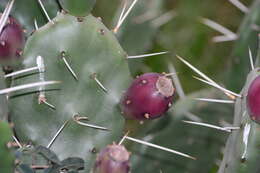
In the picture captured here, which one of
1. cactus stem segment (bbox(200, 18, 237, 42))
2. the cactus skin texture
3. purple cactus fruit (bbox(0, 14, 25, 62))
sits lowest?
cactus stem segment (bbox(200, 18, 237, 42))

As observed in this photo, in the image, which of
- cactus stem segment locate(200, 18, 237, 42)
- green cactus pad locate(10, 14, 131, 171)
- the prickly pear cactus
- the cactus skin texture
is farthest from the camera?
cactus stem segment locate(200, 18, 237, 42)

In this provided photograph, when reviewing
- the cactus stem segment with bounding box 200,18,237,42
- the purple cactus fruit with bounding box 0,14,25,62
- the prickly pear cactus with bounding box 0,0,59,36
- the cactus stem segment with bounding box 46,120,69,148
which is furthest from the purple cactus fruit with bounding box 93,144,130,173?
the cactus stem segment with bounding box 200,18,237,42

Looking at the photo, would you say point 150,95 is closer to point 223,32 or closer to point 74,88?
point 74,88

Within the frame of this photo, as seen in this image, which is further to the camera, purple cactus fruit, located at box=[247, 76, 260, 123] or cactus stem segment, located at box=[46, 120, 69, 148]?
cactus stem segment, located at box=[46, 120, 69, 148]

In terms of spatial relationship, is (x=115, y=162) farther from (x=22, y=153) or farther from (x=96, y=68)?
(x=96, y=68)

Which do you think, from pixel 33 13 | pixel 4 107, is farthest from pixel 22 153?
pixel 33 13

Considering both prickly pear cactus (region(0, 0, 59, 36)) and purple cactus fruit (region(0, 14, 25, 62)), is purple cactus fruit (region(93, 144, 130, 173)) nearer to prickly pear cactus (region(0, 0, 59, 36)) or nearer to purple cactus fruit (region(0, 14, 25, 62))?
purple cactus fruit (region(0, 14, 25, 62))

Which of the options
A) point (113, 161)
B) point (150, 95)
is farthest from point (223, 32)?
point (113, 161)

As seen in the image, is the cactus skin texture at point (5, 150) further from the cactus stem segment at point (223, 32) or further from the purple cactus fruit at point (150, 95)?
the cactus stem segment at point (223, 32)
